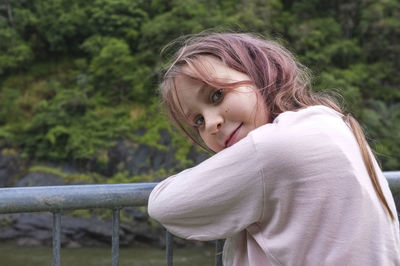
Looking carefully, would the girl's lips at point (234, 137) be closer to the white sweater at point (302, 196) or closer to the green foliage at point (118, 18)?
the white sweater at point (302, 196)

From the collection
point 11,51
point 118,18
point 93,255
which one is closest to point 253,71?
point 93,255

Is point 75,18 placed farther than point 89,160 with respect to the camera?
Yes

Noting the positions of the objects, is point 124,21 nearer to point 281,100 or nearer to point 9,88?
point 9,88

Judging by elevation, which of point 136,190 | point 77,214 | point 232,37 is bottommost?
point 77,214

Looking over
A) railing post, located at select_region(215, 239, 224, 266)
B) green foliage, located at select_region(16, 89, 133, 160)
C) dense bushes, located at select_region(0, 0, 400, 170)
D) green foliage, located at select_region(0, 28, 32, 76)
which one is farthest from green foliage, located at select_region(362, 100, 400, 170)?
railing post, located at select_region(215, 239, 224, 266)

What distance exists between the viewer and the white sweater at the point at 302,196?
72 centimetres

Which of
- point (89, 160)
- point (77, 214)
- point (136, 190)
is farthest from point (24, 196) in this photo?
point (89, 160)

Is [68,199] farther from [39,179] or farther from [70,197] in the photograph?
[39,179]

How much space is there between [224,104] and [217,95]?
0.02 meters

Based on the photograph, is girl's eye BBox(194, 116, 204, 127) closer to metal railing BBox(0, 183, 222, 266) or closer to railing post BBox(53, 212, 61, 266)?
metal railing BBox(0, 183, 222, 266)

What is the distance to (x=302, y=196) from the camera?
74 cm

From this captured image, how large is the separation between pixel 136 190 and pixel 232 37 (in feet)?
1.28

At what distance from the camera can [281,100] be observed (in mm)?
882

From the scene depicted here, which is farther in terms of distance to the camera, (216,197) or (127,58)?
(127,58)
